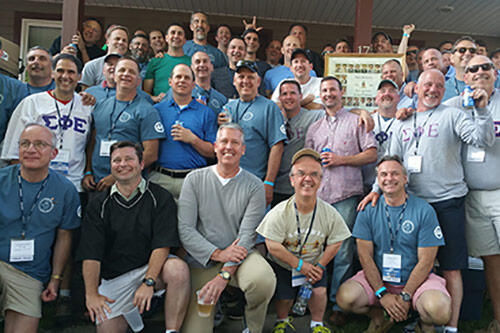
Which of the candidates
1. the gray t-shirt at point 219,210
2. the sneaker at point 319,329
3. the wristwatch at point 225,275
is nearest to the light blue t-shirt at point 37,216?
the gray t-shirt at point 219,210

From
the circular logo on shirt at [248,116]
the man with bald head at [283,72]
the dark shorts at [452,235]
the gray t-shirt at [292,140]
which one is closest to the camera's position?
the dark shorts at [452,235]

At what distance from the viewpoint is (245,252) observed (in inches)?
117

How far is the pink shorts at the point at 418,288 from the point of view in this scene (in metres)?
2.95

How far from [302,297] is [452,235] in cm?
129

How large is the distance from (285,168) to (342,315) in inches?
54.8

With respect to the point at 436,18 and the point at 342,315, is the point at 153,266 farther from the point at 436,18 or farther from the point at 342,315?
the point at 436,18

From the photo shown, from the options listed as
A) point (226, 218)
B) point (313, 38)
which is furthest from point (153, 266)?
point (313, 38)

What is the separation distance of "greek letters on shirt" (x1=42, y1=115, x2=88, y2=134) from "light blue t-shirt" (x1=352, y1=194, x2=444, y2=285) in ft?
8.13

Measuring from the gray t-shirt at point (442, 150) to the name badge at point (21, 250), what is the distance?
295 cm

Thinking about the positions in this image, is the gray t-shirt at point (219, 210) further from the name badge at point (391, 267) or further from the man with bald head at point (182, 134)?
the name badge at point (391, 267)

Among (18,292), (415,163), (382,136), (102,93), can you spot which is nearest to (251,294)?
(18,292)

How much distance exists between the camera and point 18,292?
2754mm

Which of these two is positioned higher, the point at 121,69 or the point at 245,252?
the point at 121,69

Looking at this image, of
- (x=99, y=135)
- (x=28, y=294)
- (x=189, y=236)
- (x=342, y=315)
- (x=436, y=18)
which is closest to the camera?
(x=28, y=294)
